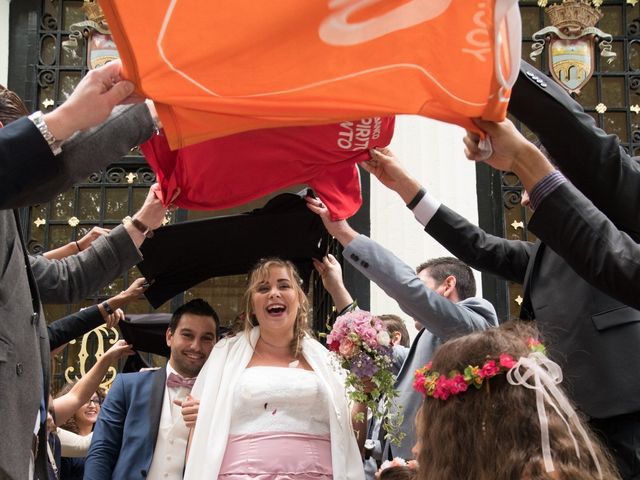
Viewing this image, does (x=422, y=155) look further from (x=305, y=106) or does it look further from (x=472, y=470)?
(x=472, y=470)

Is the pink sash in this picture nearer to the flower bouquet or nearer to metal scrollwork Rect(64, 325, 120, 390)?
the flower bouquet

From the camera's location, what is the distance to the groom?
4664 mm

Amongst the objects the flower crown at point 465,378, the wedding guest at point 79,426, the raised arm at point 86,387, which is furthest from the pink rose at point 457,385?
the wedding guest at point 79,426

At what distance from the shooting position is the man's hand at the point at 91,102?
2.58 meters

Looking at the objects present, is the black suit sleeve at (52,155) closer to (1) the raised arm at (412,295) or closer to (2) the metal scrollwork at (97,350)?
(1) the raised arm at (412,295)

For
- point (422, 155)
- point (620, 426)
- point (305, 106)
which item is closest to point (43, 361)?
point (305, 106)

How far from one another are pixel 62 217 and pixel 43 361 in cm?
589

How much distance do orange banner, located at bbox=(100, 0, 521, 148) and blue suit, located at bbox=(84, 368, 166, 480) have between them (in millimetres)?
2341

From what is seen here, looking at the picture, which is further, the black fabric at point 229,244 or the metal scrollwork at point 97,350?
the metal scrollwork at point 97,350

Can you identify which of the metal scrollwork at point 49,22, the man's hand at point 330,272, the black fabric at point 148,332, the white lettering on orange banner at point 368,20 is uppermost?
the metal scrollwork at point 49,22

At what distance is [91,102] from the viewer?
264cm

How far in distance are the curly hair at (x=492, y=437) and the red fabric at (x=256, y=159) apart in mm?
2220

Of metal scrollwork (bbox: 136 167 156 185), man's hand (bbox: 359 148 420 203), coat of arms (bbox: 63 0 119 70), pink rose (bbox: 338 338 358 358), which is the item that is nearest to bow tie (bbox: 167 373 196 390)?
pink rose (bbox: 338 338 358 358)

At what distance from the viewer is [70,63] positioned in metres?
8.90
